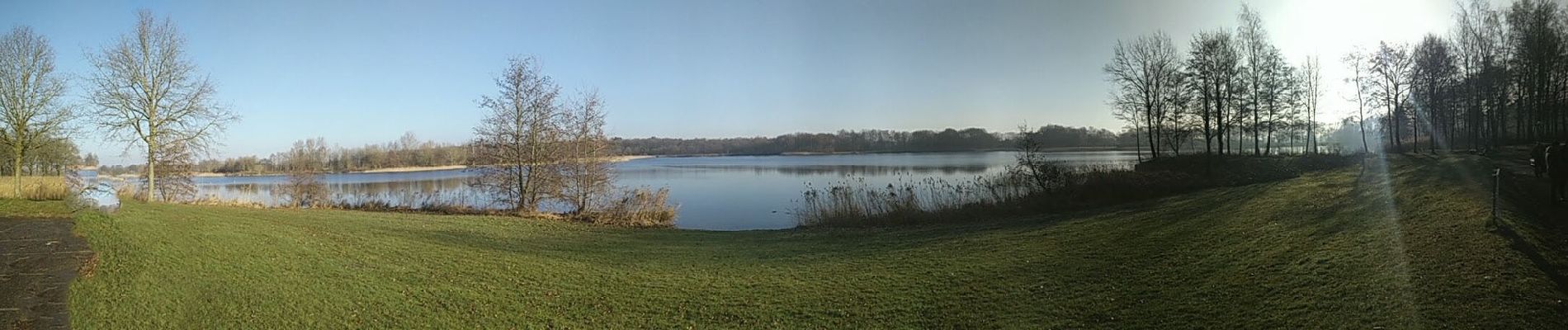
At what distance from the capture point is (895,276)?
854 cm

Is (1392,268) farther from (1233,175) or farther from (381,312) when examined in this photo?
→ (1233,175)

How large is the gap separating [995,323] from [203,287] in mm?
7980

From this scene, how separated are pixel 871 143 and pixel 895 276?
348 feet

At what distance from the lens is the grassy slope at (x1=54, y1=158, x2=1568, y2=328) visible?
5.73 metres

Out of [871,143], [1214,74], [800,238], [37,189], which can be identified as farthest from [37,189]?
[871,143]

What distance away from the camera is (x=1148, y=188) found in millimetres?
19750

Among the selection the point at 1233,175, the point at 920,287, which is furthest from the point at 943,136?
the point at 920,287

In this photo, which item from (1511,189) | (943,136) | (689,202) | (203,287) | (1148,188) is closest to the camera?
(203,287)

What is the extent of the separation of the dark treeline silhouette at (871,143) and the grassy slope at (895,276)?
250 ft

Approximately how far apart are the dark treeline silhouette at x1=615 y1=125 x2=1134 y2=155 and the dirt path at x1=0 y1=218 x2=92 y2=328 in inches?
3004

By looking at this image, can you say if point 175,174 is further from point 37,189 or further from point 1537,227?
point 1537,227

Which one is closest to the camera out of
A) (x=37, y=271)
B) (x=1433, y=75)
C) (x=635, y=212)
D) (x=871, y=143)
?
(x=37, y=271)

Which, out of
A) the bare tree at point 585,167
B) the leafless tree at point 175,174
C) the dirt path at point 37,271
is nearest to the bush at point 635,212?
the bare tree at point 585,167

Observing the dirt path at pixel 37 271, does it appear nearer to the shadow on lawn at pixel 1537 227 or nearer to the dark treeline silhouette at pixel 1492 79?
the shadow on lawn at pixel 1537 227
